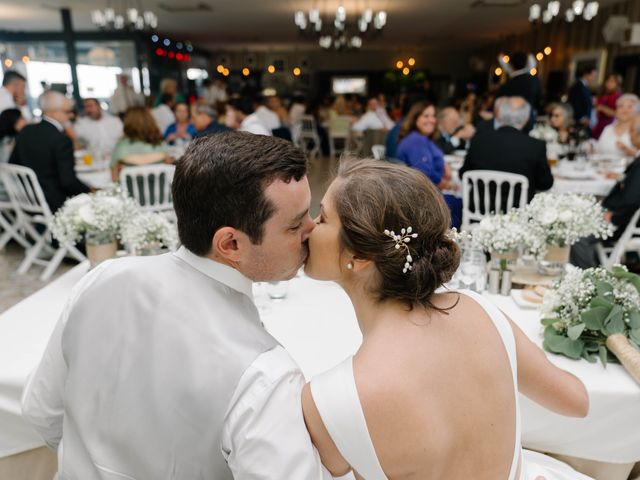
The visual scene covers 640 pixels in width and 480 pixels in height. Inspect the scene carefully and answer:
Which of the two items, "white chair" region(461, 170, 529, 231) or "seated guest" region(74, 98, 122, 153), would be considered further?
"seated guest" region(74, 98, 122, 153)

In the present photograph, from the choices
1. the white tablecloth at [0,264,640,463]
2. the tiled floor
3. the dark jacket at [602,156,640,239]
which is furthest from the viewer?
the tiled floor

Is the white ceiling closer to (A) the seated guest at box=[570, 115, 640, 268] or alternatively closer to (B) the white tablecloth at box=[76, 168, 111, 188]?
(B) the white tablecloth at box=[76, 168, 111, 188]

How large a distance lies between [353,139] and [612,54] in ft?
17.8

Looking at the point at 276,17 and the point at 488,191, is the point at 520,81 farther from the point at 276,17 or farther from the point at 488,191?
the point at 276,17

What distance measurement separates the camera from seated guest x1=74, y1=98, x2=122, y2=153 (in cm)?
646

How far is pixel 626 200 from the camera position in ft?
11.4

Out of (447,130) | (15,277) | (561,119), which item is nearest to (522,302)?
(15,277)

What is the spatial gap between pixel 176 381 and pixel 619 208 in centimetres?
350

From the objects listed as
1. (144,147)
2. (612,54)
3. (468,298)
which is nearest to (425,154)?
(144,147)

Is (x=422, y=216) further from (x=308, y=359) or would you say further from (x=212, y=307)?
(x=308, y=359)

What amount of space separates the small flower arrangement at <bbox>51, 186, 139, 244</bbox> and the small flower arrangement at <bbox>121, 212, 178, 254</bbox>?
0.04m

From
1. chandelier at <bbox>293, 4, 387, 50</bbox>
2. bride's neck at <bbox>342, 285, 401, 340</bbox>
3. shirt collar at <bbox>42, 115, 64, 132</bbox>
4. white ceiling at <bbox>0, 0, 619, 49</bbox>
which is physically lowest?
bride's neck at <bbox>342, 285, 401, 340</bbox>

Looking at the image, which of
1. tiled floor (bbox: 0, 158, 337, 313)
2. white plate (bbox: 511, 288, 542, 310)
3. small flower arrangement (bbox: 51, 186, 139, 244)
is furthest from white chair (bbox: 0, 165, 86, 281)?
white plate (bbox: 511, 288, 542, 310)

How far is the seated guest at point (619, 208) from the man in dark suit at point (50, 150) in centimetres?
383
